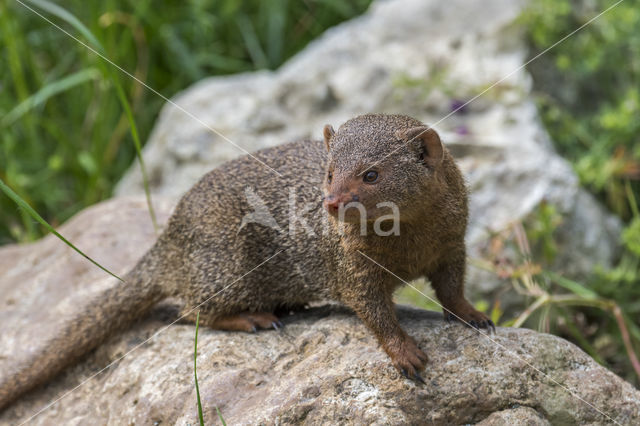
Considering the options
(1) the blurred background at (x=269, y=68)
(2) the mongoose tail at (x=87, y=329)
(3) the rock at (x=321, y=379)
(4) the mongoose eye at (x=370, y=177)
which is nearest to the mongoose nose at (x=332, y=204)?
(4) the mongoose eye at (x=370, y=177)

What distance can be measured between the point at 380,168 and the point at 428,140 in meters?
0.24

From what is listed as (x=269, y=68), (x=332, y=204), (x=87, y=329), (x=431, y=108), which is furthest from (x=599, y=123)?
(x=87, y=329)

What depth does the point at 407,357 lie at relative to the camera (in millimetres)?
2736

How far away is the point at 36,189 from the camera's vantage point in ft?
18.7

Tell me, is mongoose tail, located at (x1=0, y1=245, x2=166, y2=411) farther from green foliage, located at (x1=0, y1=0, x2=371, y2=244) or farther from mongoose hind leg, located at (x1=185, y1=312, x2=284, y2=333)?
green foliage, located at (x1=0, y1=0, x2=371, y2=244)

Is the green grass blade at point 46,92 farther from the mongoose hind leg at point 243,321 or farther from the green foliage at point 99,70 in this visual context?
the mongoose hind leg at point 243,321

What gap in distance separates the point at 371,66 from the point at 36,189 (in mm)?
2783

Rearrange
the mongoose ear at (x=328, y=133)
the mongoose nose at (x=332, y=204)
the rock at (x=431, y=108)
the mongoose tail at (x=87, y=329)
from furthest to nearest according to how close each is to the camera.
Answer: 1. the rock at (x=431, y=108)
2. the mongoose tail at (x=87, y=329)
3. the mongoose ear at (x=328, y=133)
4. the mongoose nose at (x=332, y=204)

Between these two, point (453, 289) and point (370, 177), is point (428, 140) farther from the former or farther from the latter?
point (453, 289)

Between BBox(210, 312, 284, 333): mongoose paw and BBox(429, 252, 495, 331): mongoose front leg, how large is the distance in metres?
0.73

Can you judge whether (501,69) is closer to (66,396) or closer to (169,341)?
(169,341)

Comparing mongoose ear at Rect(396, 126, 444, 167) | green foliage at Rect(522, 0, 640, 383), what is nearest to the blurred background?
green foliage at Rect(522, 0, 640, 383)

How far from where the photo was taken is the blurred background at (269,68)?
14.6 feet

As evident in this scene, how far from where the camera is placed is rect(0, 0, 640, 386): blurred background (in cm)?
444
